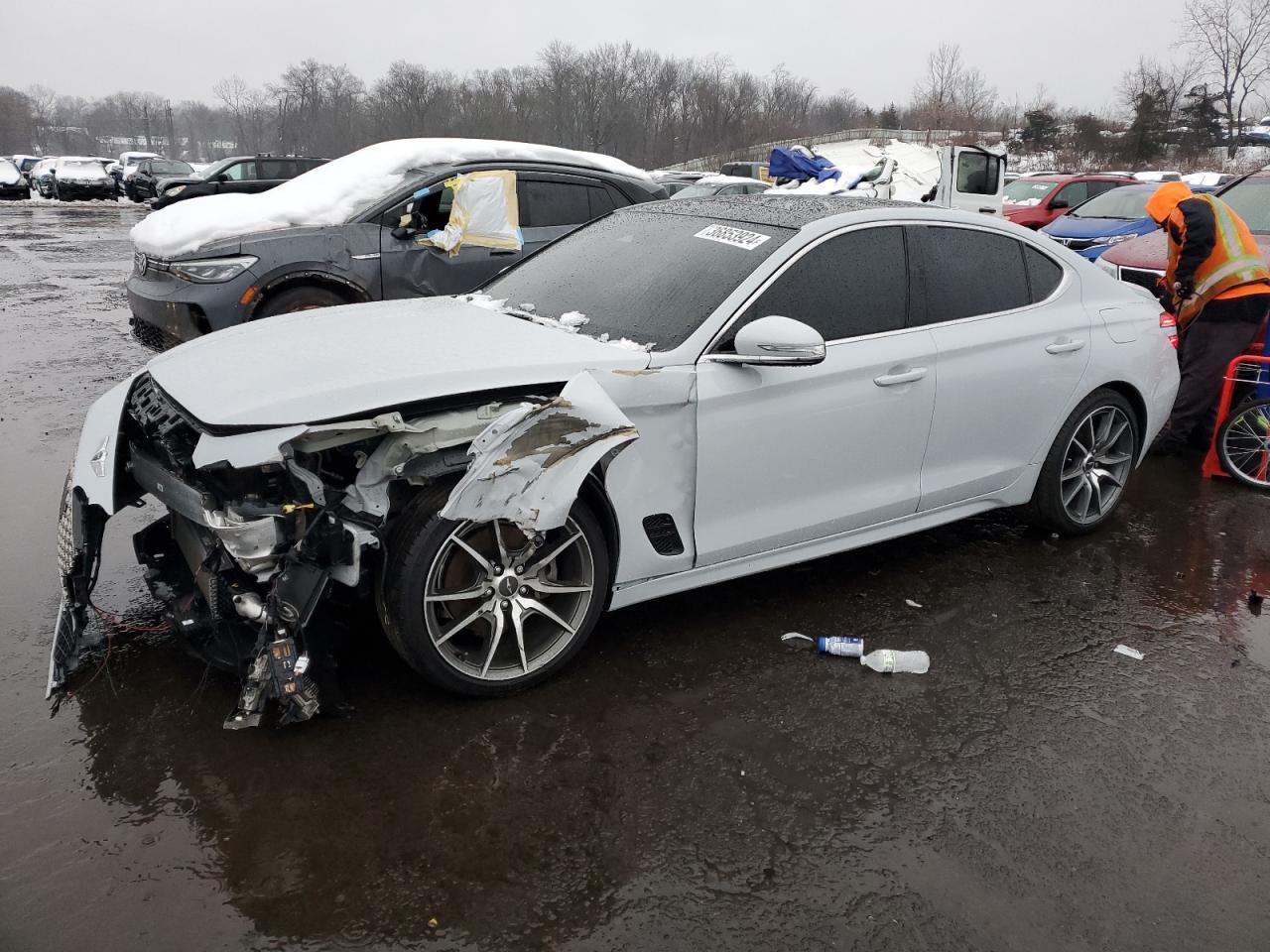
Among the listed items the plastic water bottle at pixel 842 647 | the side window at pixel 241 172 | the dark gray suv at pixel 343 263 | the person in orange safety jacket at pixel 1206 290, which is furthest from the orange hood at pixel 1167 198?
the side window at pixel 241 172

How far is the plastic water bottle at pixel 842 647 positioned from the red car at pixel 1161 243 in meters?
4.81

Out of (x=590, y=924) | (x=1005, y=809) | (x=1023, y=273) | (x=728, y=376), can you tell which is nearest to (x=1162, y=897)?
(x=1005, y=809)

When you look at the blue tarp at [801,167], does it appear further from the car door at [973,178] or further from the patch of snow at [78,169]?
the patch of snow at [78,169]

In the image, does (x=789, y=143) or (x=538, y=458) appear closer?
(x=538, y=458)

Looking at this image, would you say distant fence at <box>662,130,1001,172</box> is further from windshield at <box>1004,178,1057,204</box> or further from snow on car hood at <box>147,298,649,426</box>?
snow on car hood at <box>147,298,649,426</box>

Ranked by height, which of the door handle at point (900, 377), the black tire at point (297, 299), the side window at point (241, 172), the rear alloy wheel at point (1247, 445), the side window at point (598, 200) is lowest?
the rear alloy wheel at point (1247, 445)

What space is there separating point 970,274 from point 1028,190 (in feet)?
62.4

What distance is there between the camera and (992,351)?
435cm

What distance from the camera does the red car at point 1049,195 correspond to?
18484 mm

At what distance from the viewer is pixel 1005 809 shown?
115 inches

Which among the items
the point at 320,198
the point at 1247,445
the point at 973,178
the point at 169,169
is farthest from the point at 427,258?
the point at 169,169

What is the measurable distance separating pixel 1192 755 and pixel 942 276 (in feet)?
7.15

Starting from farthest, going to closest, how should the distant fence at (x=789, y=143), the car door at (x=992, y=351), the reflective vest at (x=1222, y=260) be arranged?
the distant fence at (x=789, y=143)
the reflective vest at (x=1222, y=260)
the car door at (x=992, y=351)

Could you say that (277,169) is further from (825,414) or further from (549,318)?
(825,414)
